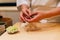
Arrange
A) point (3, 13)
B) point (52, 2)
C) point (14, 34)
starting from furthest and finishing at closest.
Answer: point (3, 13) → point (52, 2) → point (14, 34)

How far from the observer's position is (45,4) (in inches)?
38.8

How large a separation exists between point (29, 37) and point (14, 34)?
106 millimetres

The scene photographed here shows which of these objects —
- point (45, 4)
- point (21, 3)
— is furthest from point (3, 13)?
point (45, 4)

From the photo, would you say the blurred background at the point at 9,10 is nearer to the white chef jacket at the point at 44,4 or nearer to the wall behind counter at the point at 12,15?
the wall behind counter at the point at 12,15

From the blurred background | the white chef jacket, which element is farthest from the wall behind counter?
the white chef jacket

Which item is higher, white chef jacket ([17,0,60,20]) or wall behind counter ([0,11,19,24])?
white chef jacket ([17,0,60,20])

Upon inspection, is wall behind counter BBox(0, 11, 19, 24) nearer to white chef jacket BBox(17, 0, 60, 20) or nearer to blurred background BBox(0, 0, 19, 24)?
blurred background BBox(0, 0, 19, 24)

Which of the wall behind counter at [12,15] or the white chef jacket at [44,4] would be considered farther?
the wall behind counter at [12,15]

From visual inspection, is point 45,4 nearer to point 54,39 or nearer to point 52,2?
point 52,2

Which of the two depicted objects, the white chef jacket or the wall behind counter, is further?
the wall behind counter

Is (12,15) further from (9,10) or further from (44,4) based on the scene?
(44,4)

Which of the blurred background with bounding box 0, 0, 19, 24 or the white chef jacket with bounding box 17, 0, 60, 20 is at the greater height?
the white chef jacket with bounding box 17, 0, 60, 20

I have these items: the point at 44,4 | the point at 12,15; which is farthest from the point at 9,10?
the point at 44,4

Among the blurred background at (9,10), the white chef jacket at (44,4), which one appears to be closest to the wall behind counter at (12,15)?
the blurred background at (9,10)
